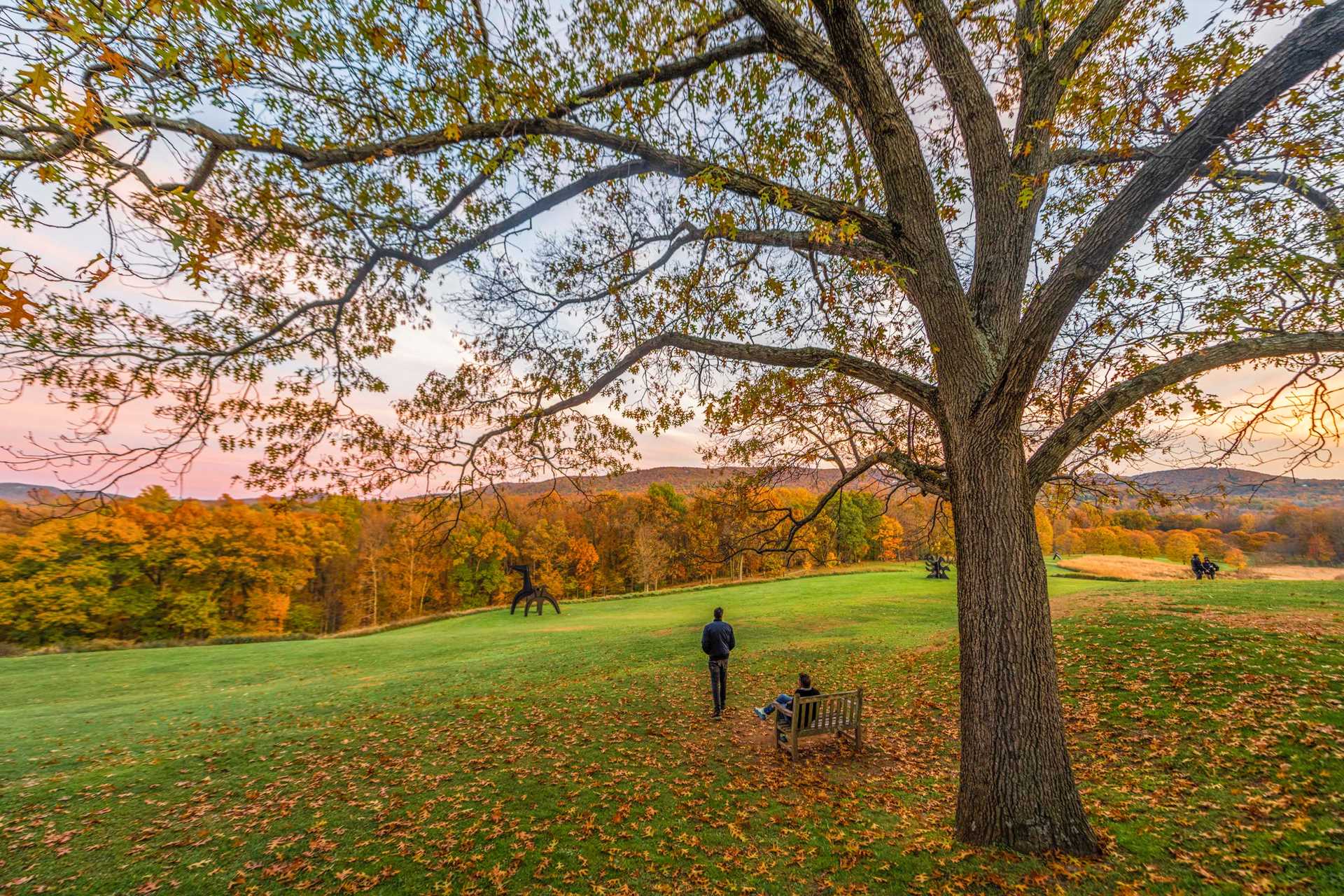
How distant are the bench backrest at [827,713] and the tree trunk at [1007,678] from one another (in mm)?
2428

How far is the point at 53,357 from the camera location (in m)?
4.39

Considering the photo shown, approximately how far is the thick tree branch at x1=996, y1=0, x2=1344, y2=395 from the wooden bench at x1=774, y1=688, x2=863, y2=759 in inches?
200

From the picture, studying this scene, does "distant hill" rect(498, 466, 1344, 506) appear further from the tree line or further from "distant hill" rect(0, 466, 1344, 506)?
the tree line

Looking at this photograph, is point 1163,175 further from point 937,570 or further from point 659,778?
point 937,570

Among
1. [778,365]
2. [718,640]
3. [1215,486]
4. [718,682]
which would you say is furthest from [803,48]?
[718,682]

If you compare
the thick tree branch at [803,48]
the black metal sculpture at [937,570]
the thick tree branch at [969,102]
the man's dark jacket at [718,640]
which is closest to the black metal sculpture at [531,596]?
the man's dark jacket at [718,640]

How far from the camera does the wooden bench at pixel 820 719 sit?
676cm

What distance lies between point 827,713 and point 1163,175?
7.16 metres

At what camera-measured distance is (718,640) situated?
831 centimetres

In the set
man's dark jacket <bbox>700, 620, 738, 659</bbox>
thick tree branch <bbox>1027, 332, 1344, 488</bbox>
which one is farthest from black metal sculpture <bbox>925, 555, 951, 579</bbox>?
thick tree branch <bbox>1027, 332, 1344, 488</bbox>

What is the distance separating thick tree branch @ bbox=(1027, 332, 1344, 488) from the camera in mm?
3881

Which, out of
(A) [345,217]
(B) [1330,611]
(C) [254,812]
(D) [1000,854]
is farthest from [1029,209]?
(B) [1330,611]

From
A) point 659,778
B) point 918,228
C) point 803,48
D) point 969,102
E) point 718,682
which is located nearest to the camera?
point 803,48

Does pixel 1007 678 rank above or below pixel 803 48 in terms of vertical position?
below
